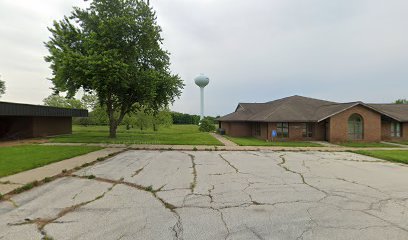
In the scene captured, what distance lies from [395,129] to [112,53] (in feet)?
104

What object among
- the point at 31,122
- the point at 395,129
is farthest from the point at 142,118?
the point at 395,129

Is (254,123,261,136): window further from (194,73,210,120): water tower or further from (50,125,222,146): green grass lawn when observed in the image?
(194,73,210,120): water tower

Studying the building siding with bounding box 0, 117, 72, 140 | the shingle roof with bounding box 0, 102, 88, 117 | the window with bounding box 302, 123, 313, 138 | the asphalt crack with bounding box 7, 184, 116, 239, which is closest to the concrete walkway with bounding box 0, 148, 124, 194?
the asphalt crack with bounding box 7, 184, 116, 239

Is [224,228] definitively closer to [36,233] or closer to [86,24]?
[36,233]

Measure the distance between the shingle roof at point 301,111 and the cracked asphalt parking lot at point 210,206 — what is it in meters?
15.6

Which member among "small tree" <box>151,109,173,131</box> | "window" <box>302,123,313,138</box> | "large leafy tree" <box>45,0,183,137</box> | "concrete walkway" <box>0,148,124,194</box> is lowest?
"concrete walkway" <box>0,148,124,194</box>

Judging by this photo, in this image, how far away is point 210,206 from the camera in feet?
18.5

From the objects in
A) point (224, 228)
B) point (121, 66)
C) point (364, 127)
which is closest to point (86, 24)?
point (121, 66)

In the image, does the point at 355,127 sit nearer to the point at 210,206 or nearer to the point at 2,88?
the point at 210,206

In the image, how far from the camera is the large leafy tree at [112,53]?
670 inches

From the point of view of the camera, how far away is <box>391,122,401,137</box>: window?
2708 cm

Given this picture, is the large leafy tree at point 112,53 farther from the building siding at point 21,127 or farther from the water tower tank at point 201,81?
the water tower tank at point 201,81

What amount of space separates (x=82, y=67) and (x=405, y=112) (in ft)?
121

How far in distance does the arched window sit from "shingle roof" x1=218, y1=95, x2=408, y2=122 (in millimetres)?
1578
